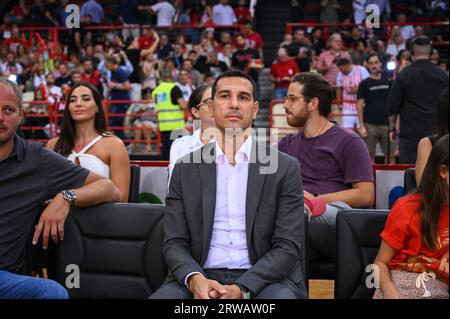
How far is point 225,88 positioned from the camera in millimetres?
3391

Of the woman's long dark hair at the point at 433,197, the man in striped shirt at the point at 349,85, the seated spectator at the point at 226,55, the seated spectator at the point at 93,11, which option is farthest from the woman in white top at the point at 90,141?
the seated spectator at the point at 93,11

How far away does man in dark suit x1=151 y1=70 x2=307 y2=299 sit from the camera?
10.1 ft

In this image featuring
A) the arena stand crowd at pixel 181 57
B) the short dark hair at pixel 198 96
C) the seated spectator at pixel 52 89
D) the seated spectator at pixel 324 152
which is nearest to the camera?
the seated spectator at pixel 324 152

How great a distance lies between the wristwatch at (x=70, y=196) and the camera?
335 centimetres

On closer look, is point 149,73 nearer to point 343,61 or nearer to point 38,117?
point 38,117

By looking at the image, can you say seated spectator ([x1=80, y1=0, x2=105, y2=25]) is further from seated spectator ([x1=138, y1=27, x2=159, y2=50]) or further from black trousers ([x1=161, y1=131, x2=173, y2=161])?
black trousers ([x1=161, y1=131, x2=173, y2=161])

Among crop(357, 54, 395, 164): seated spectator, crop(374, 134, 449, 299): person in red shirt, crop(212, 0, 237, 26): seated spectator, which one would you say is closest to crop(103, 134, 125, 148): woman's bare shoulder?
crop(374, 134, 449, 299): person in red shirt

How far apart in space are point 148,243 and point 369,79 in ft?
21.6

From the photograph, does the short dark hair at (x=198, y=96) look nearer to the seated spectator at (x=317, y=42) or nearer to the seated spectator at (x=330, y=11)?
the seated spectator at (x=317, y=42)

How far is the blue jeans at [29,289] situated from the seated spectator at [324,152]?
1.63 metres

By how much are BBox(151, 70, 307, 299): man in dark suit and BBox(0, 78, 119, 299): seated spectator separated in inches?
19.6

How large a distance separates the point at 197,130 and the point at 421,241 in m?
2.61

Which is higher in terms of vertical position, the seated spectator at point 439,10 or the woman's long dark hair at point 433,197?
the seated spectator at point 439,10

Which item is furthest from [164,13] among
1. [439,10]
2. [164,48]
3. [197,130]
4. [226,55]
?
[197,130]
